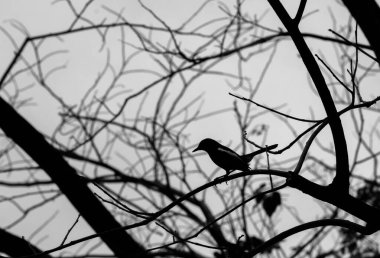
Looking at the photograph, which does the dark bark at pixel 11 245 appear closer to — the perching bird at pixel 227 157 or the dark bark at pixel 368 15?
the perching bird at pixel 227 157

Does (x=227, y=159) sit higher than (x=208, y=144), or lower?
lower

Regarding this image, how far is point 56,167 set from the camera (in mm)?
4211

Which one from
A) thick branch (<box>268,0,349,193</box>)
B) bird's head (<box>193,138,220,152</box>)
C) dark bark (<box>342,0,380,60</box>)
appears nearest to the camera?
thick branch (<box>268,0,349,193</box>)

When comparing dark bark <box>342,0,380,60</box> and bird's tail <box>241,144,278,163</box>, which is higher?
dark bark <box>342,0,380,60</box>

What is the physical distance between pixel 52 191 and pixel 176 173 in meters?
1.48

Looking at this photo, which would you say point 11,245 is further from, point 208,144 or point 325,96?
point 325,96

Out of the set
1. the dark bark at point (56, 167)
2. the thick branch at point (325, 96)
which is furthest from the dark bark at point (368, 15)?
the dark bark at point (56, 167)

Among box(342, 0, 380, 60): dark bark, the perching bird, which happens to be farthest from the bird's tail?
box(342, 0, 380, 60): dark bark

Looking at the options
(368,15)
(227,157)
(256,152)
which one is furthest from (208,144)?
(368,15)

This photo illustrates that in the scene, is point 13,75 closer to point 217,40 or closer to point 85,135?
point 85,135

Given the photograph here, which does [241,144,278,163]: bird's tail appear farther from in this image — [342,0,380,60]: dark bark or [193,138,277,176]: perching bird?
[342,0,380,60]: dark bark

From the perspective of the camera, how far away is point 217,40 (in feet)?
19.2

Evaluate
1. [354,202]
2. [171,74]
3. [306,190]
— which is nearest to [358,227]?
[354,202]

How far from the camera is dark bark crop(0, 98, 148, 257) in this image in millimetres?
4160
